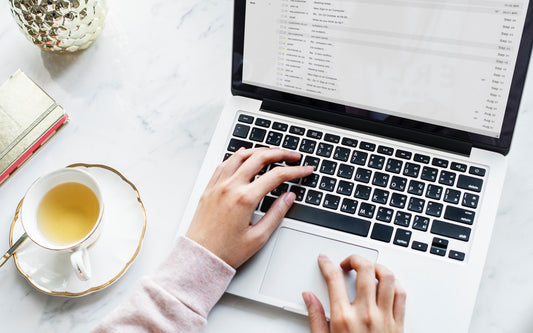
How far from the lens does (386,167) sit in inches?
30.2

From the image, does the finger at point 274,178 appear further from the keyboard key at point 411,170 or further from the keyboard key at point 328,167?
the keyboard key at point 411,170

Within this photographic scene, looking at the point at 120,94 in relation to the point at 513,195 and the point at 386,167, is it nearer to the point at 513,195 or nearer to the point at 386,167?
the point at 386,167

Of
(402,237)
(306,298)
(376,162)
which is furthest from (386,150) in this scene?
(306,298)

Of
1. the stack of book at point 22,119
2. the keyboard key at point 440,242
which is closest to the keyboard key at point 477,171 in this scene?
the keyboard key at point 440,242

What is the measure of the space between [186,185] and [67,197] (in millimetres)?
168

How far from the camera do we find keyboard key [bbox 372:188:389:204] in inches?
29.4

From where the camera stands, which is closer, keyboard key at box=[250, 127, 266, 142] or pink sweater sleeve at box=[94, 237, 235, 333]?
pink sweater sleeve at box=[94, 237, 235, 333]

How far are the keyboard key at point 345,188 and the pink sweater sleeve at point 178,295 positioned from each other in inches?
7.1

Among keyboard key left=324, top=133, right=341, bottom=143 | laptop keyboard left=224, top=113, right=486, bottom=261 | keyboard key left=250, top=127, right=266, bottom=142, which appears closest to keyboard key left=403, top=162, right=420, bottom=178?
laptop keyboard left=224, top=113, right=486, bottom=261

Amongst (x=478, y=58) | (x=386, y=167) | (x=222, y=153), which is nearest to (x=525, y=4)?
(x=478, y=58)

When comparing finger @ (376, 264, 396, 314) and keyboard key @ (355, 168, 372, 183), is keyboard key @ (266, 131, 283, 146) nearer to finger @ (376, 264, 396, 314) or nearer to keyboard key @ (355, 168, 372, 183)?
keyboard key @ (355, 168, 372, 183)

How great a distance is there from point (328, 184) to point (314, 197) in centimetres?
3

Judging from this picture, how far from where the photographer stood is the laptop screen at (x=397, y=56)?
0.70 metres

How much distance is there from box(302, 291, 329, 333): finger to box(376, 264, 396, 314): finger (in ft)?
0.23
